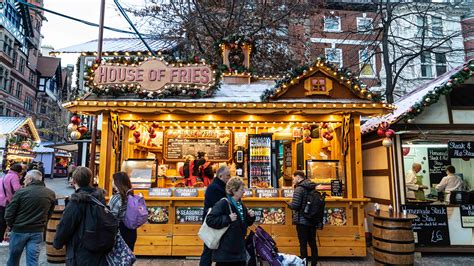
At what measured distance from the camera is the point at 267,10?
14711 mm

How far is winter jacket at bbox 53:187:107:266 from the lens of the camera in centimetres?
299

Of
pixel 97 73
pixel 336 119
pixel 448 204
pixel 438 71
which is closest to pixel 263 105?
pixel 336 119

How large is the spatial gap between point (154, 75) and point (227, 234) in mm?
4776

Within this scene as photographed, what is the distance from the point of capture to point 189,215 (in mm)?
6812

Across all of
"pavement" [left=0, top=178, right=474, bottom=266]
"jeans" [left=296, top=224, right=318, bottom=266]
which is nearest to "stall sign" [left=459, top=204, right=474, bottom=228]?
"pavement" [left=0, top=178, right=474, bottom=266]

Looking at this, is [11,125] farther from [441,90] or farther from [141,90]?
[441,90]

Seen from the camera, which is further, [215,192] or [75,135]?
[75,135]

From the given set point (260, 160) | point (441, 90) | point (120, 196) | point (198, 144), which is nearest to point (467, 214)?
point (441, 90)

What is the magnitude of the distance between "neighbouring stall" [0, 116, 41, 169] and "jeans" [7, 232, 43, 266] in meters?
16.9

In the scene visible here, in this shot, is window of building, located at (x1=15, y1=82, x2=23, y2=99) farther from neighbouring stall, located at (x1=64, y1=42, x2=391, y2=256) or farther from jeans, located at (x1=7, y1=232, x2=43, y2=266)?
jeans, located at (x1=7, y1=232, x2=43, y2=266)

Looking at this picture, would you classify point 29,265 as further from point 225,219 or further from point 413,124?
point 413,124

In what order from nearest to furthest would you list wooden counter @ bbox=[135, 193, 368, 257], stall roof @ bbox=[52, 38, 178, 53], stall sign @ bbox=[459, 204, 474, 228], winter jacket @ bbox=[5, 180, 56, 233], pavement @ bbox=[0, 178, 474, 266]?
winter jacket @ bbox=[5, 180, 56, 233] → pavement @ bbox=[0, 178, 474, 266] → wooden counter @ bbox=[135, 193, 368, 257] → stall sign @ bbox=[459, 204, 474, 228] → stall roof @ bbox=[52, 38, 178, 53]

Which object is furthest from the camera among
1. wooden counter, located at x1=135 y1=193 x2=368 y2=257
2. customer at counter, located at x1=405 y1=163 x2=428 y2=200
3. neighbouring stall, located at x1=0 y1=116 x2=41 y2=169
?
neighbouring stall, located at x1=0 y1=116 x2=41 y2=169

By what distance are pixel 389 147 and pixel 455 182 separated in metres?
2.09
